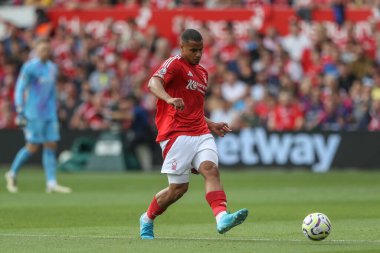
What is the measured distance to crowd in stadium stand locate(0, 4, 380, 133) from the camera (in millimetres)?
26562

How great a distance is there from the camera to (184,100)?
1137 cm

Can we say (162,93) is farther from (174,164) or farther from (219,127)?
(219,127)

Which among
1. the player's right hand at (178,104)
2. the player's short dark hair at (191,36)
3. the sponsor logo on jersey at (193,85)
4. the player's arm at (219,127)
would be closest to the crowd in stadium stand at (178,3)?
the player's arm at (219,127)

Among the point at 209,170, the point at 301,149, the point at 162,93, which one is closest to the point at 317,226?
the point at 209,170

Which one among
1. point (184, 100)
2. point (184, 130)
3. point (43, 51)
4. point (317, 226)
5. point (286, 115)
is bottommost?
point (286, 115)

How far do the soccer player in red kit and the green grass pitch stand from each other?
506mm

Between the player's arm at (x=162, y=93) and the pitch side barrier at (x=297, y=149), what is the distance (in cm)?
1509

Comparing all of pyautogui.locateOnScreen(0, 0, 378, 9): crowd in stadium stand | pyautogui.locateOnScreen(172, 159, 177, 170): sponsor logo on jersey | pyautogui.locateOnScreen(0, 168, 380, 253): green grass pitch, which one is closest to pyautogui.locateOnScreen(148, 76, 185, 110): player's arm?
pyautogui.locateOnScreen(172, 159, 177, 170): sponsor logo on jersey

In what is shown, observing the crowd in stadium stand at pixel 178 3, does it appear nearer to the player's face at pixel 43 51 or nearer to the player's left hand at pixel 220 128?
the player's face at pixel 43 51

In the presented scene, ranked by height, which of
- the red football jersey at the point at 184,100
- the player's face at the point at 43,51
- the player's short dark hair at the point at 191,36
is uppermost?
the player's short dark hair at the point at 191,36

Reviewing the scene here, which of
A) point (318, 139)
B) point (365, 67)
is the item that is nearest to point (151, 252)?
point (318, 139)

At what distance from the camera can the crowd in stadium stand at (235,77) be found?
2656 centimetres

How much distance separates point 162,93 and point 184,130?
24.7 inches

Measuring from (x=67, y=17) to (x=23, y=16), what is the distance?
1512 millimetres
